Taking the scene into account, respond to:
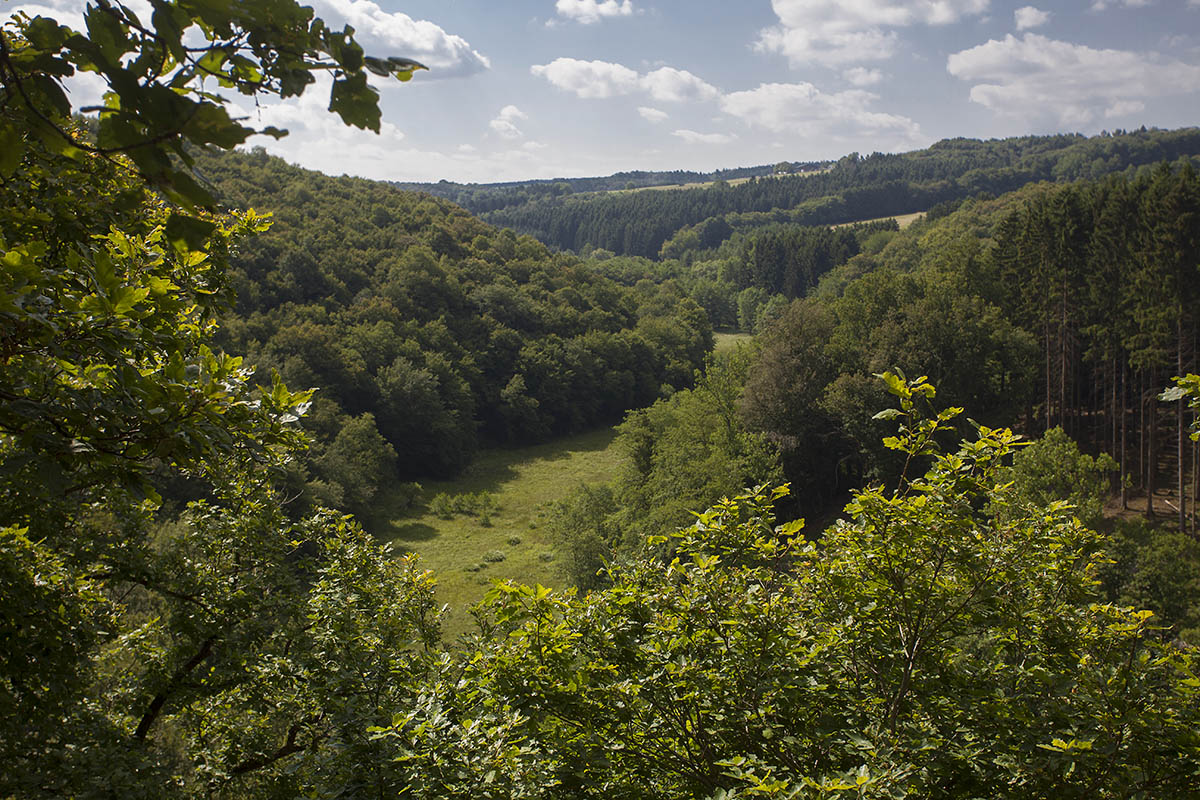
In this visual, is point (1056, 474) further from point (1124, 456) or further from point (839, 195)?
point (839, 195)

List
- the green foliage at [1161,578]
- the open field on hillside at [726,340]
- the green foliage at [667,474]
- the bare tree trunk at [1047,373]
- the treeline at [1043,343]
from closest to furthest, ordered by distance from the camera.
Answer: the green foliage at [1161,578]
the treeline at [1043,343]
the green foliage at [667,474]
the bare tree trunk at [1047,373]
the open field on hillside at [726,340]

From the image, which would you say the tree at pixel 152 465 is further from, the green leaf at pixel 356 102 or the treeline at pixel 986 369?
the treeline at pixel 986 369

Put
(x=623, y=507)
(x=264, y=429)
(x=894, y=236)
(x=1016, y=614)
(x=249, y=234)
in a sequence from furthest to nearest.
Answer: (x=894, y=236), (x=623, y=507), (x=249, y=234), (x=1016, y=614), (x=264, y=429)

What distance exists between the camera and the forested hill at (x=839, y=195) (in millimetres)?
163250

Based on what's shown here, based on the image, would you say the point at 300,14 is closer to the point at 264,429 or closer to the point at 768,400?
the point at 264,429

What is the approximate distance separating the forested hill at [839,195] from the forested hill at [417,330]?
338 feet

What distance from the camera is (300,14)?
1.77 m

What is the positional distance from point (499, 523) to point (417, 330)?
21.9 meters

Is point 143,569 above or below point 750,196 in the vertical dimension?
below

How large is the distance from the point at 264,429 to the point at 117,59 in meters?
2.24

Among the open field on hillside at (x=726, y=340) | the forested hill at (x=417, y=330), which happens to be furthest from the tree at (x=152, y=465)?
the open field on hillside at (x=726, y=340)

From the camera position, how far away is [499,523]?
43.1m

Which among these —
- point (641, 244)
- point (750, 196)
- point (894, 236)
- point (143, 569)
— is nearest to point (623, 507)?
point (143, 569)

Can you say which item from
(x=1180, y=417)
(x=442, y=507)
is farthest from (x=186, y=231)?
(x=442, y=507)
